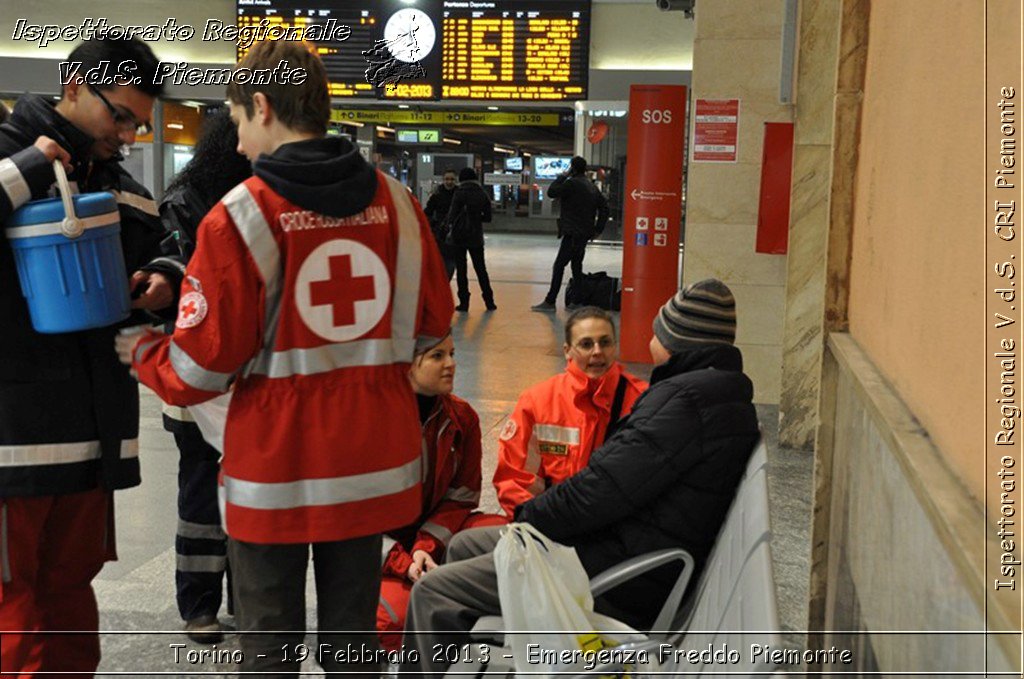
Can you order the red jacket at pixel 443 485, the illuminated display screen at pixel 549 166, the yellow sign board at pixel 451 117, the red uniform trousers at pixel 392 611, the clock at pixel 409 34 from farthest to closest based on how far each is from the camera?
the illuminated display screen at pixel 549 166
the yellow sign board at pixel 451 117
the clock at pixel 409 34
the red jacket at pixel 443 485
the red uniform trousers at pixel 392 611

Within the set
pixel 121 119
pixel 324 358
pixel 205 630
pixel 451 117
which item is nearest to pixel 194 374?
pixel 324 358

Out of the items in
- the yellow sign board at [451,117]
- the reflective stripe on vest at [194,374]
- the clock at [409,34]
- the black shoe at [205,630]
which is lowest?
the black shoe at [205,630]

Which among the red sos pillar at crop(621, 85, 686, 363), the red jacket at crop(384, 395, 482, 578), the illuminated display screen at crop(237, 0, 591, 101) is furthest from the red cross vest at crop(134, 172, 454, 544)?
the illuminated display screen at crop(237, 0, 591, 101)

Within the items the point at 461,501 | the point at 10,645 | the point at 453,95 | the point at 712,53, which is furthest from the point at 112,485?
the point at 453,95

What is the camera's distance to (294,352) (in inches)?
87.7

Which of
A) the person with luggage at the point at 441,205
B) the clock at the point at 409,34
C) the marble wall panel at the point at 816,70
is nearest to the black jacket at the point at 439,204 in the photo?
the person with luggage at the point at 441,205

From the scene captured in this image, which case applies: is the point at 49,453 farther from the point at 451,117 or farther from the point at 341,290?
the point at 451,117

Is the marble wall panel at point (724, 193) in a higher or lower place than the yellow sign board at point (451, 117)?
lower

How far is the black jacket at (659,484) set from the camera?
2572mm

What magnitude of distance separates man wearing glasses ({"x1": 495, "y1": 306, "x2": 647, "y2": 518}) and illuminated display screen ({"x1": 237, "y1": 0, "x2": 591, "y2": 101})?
31.6 ft

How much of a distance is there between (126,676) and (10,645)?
0.78 m

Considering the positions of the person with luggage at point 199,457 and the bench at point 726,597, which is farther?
the person with luggage at point 199,457

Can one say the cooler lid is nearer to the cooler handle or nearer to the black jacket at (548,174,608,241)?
the cooler handle

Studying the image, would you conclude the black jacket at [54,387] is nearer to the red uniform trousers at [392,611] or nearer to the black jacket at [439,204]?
the red uniform trousers at [392,611]
